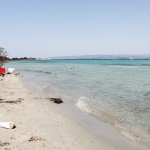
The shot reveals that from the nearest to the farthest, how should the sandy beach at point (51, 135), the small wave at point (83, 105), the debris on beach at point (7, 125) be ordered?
the sandy beach at point (51, 135) → the debris on beach at point (7, 125) → the small wave at point (83, 105)

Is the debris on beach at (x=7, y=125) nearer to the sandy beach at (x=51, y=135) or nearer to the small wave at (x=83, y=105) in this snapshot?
the sandy beach at (x=51, y=135)

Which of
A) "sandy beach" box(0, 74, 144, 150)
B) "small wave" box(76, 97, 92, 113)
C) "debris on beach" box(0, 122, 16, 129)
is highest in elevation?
"debris on beach" box(0, 122, 16, 129)

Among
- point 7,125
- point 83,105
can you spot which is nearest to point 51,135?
point 7,125

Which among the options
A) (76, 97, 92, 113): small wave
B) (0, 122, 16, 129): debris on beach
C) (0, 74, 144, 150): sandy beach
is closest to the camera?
(0, 74, 144, 150): sandy beach

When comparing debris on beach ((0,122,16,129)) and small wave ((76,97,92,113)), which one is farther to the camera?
small wave ((76,97,92,113))

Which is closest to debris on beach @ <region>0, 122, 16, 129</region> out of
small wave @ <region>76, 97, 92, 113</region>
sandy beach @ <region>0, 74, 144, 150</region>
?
sandy beach @ <region>0, 74, 144, 150</region>

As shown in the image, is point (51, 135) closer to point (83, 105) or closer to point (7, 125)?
point (7, 125)

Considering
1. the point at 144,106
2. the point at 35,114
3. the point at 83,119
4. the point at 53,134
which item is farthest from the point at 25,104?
the point at 144,106

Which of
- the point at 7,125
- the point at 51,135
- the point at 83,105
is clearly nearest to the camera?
the point at 51,135

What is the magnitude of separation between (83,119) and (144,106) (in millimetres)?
6950

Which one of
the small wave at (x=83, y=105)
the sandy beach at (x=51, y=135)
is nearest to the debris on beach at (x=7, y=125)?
the sandy beach at (x=51, y=135)

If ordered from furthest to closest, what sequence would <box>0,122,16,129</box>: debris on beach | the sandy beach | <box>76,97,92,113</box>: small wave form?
<box>76,97,92,113</box>: small wave, <box>0,122,16,129</box>: debris on beach, the sandy beach

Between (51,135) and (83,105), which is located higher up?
(51,135)

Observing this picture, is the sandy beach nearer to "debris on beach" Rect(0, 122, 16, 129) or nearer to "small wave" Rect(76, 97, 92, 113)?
"debris on beach" Rect(0, 122, 16, 129)
